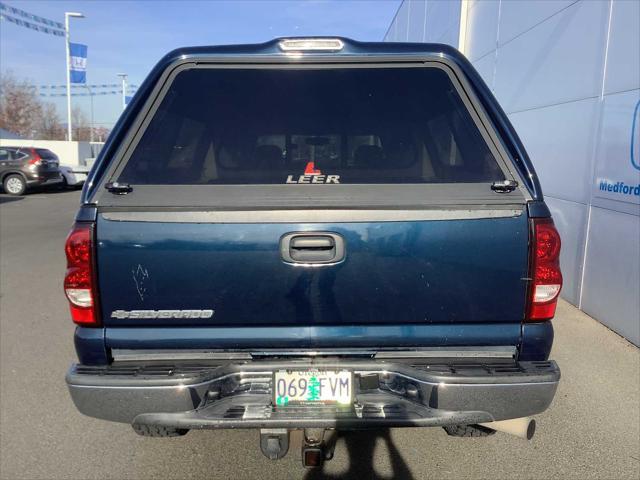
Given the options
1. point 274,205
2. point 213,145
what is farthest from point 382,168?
point 213,145

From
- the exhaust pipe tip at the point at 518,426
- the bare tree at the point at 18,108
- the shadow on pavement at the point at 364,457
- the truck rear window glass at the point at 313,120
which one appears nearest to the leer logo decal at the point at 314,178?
the truck rear window glass at the point at 313,120

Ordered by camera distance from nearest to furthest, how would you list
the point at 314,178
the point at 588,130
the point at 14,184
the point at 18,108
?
1. the point at 314,178
2. the point at 588,130
3. the point at 14,184
4. the point at 18,108

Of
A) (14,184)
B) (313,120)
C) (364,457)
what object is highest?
(313,120)

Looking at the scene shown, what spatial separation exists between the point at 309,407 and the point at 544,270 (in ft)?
3.86

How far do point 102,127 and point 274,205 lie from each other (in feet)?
244

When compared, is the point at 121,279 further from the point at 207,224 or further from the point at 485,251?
the point at 485,251

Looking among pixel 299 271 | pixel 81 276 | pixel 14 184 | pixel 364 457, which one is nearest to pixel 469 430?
pixel 364 457

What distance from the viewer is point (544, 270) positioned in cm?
226

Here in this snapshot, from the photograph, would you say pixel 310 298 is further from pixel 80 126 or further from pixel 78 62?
pixel 80 126

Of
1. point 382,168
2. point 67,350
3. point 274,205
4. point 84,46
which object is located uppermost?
point 84,46

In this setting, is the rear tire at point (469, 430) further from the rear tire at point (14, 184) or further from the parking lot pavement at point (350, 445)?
the rear tire at point (14, 184)

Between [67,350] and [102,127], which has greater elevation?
[102,127]

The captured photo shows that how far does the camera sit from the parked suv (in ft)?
60.0

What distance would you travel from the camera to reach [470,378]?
217 cm
